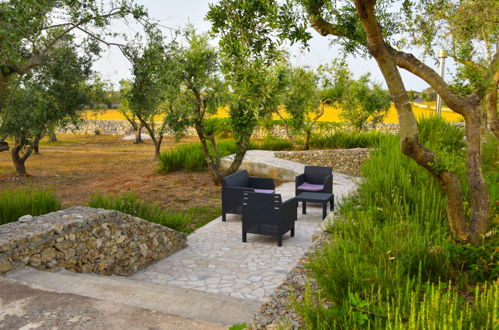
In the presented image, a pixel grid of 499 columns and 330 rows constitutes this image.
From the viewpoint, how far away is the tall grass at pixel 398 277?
248 centimetres

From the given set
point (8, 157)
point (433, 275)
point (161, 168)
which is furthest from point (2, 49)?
point (8, 157)

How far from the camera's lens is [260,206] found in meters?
6.72

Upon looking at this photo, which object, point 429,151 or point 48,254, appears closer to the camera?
point 429,151

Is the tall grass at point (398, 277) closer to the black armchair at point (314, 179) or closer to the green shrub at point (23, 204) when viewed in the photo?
the black armchair at point (314, 179)

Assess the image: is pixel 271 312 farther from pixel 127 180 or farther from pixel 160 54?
pixel 127 180

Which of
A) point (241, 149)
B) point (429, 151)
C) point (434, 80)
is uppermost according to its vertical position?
point (434, 80)

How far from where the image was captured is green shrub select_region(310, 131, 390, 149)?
1561 centimetres

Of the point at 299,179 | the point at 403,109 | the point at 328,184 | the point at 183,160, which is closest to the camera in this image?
the point at 403,109

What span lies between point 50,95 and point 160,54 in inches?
200

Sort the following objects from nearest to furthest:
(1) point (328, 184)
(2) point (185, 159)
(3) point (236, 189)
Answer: (3) point (236, 189)
(1) point (328, 184)
(2) point (185, 159)

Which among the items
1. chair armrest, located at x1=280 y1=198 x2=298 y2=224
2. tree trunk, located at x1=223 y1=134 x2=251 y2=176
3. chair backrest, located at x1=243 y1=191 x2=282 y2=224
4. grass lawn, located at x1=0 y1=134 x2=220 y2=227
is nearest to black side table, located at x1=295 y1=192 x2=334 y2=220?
chair armrest, located at x1=280 y1=198 x2=298 y2=224

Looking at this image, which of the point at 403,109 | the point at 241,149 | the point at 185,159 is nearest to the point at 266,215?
the point at 403,109

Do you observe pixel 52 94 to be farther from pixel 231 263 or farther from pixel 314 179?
pixel 231 263

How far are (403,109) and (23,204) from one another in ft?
18.5
